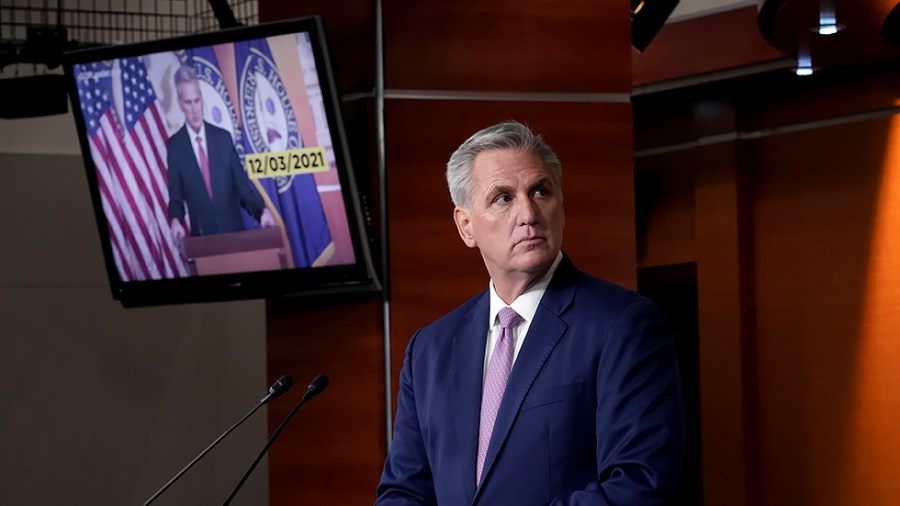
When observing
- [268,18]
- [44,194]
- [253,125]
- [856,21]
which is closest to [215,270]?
[253,125]

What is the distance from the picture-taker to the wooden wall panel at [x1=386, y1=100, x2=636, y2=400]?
13.6ft

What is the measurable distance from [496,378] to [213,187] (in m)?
2.19

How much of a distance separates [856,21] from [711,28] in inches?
52.6

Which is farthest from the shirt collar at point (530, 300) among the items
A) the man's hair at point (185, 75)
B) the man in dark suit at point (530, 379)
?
the man's hair at point (185, 75)

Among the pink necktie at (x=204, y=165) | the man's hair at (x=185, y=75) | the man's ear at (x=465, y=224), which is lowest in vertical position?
the man's ear at (x=465, y=224)

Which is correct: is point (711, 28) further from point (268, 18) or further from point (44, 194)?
point (44, 194)

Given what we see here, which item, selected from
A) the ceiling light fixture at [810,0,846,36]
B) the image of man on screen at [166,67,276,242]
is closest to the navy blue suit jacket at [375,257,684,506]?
the image of man on screen at [166,67,276,242]

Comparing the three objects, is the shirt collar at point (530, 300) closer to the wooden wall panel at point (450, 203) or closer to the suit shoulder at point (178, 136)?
the wooden wall panel at point (450, 203)

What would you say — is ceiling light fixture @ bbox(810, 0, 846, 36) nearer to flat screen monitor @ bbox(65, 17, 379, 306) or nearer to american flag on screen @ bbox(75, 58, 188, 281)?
flat screen monitor @ bbox(65, 17, 379, 306)

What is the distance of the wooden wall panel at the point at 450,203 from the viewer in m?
4.14

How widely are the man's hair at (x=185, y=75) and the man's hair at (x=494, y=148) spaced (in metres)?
2.03

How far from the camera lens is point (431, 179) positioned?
417cm

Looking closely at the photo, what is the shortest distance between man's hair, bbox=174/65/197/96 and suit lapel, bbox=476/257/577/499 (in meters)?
2.25

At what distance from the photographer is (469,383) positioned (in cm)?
218
